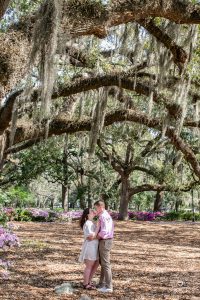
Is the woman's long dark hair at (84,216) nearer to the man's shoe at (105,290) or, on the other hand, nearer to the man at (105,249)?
the man at (105,249)

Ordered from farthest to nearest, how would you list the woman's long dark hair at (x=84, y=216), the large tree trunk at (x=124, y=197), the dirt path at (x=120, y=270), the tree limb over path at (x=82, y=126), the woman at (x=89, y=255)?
1. the large tree trunk at (x=124, y=197)
2. the tree limb over path at (x=82, y=126)
3. the woman's long dark hair at (x=84, y=216)
4. the woman at (x=89, y=255)
5. the dirt path at (x=120, y=270)

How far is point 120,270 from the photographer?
6449 mm

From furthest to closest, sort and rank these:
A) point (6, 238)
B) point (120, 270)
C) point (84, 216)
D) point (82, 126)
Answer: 1. point (82, 126)
2. point (6, 238)
3. point (120, 270)
4. point (84, 216)

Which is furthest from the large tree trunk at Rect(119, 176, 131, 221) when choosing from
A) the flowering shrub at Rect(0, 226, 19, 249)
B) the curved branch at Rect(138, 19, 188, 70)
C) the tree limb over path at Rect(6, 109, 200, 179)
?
the curved branch at Rect(138, 19, 188, 70)

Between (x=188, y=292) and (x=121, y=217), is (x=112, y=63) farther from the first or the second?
(x=121, y=217)

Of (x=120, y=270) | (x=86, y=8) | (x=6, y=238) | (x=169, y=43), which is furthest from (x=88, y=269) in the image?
(x=86, y=8)

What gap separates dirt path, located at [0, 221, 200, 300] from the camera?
16.2 feet

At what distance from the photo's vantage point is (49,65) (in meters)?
4.54

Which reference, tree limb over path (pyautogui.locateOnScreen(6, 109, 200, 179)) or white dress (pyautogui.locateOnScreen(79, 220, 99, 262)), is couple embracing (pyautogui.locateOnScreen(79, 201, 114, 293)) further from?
tree limb over path (pyautogui.locateOnScreen(6, 109, 200, 179))

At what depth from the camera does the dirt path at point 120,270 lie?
4.94 metres

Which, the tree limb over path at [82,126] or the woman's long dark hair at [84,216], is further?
the tree limb over path at [82,126]

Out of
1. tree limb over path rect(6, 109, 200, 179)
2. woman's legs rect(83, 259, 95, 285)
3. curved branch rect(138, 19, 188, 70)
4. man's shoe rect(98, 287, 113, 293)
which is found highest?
curved branch rect(138, 19, 188, 70)

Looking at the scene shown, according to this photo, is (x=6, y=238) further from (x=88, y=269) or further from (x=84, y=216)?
(x=88, y=269)


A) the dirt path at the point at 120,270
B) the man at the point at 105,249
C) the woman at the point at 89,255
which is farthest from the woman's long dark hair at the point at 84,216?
the dirt path at the point at 120,270
